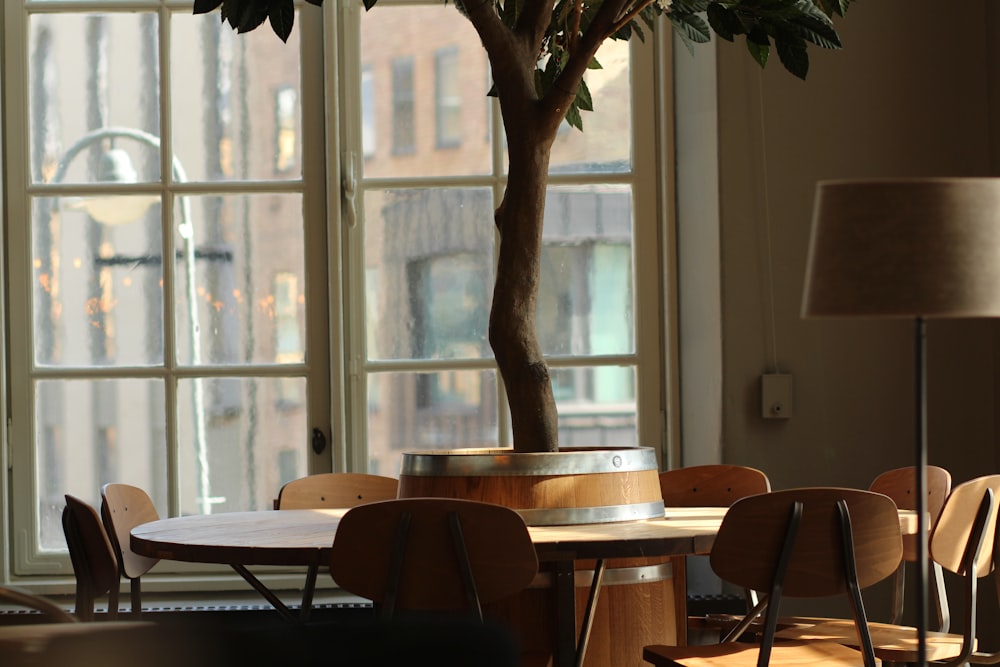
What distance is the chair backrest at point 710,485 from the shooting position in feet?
11.8

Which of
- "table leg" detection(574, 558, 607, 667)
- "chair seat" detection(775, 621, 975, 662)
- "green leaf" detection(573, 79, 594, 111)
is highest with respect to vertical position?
"green leaf" detection(573, 79, 594, 111)

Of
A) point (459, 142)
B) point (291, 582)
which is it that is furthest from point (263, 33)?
point (291, 582)

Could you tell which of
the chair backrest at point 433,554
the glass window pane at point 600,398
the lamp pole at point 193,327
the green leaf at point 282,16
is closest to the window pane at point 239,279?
the lamp pole at point 193,327

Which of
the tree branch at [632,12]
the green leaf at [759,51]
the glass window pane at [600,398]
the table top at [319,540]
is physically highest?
the tree branch at [632,12]

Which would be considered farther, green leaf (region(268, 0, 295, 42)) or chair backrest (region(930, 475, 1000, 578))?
chair backrest (region(930, 475, 1000, 578))

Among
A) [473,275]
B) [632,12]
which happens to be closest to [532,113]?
[632,12]

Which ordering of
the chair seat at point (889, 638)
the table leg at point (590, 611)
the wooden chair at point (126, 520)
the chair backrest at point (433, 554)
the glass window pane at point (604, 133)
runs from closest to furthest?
the chair backrest at point (433, 554) → the table leg at point (590, 611) → the chair seat at point (889, 638) → the wooden chair at point (126, 520) → the glass window pane at point (604, 133)

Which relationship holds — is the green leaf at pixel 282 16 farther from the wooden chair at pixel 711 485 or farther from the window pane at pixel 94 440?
the window pane at pixel 94 440

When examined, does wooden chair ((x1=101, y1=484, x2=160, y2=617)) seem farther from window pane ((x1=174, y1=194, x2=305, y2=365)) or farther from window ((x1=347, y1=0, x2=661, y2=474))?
window ((x1=347, y1=0, x2=661, y2=474))

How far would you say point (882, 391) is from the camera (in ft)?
13.8

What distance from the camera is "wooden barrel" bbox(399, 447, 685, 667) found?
8.61 feet

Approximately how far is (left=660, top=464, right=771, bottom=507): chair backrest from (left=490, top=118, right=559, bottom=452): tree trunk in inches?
34.5

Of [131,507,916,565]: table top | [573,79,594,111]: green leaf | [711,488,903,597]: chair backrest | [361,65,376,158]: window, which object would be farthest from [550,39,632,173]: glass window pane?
[711,488,903,597]: chair backrest

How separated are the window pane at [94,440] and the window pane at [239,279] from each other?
0.25 metres
